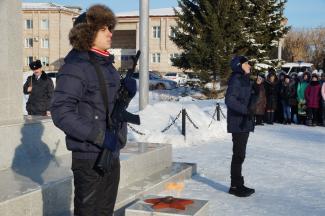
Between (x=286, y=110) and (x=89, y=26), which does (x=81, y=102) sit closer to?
(x=89, y=26)

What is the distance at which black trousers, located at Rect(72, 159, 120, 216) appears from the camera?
308 cm

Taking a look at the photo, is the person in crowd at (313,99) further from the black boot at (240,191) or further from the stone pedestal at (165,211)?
the stone pedestal at (165,211)

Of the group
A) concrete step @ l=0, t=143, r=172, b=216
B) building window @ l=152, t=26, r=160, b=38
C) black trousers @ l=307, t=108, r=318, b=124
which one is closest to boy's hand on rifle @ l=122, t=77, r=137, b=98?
concrete step @ l=0, t=143, r=172, b=216

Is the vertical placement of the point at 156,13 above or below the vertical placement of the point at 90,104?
above

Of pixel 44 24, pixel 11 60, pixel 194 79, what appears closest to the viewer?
pixel 11 60

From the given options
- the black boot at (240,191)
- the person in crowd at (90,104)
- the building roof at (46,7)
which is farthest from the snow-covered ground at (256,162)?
the building roof at (46,7)

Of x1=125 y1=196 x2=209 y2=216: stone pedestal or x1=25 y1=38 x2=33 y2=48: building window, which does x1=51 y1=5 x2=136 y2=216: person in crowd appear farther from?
x1=25 y1=38 x2=33 y2=48: building window

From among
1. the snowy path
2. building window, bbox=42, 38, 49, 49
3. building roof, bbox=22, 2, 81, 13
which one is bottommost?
the snowy path

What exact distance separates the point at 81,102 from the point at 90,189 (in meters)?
0.57

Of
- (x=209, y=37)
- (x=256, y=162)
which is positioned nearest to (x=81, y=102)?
(x=256, y=162)

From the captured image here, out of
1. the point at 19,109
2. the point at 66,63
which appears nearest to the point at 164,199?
the point at 66,63

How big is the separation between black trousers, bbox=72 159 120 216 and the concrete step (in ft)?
3.88

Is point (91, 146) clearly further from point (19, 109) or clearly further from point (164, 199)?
point (19, 109)

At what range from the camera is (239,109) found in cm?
621
